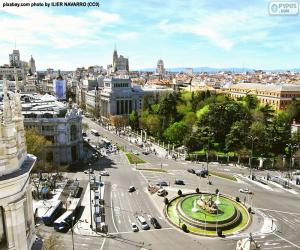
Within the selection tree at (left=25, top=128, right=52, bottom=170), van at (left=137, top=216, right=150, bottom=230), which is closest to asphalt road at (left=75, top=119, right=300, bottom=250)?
van at (left=137, top=216, right=150, bottom=230)

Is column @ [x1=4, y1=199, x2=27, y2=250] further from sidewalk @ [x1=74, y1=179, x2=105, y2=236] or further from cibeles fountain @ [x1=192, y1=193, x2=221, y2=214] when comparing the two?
cibeles fountain @ [x1=192, y1=193, x2=221, y2=214]

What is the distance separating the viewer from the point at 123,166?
224 feet

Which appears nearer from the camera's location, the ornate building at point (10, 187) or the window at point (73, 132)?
the ornate building at point (10, 187)

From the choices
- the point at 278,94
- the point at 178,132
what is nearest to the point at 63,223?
the point at 178,132

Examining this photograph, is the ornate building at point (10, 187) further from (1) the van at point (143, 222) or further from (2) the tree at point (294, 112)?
(2) the tree at point (294, 112)

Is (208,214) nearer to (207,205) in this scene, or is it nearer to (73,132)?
(207,205)

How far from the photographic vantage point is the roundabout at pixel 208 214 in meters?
40.7

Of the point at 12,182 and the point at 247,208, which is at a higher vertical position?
the point at 12,182

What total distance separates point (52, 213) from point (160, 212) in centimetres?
1446

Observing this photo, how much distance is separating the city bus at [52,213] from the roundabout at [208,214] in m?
14.6

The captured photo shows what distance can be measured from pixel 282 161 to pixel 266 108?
2311 centimetres

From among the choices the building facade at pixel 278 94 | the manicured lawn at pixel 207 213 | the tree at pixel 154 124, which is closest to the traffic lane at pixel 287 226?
the manicured lawn at pixel 207 213

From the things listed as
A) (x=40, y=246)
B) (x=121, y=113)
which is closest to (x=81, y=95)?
(x=121, y=113)

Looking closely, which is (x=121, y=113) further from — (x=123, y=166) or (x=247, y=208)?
(x=247, y=208)
